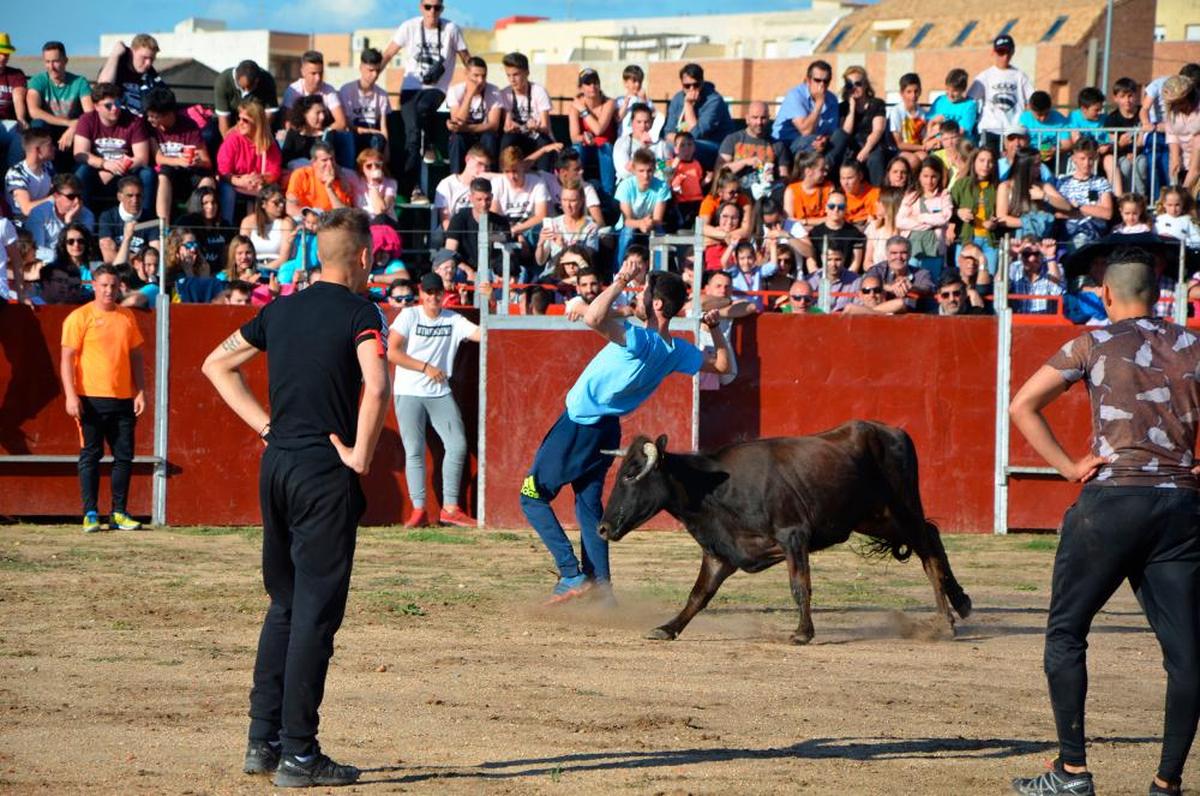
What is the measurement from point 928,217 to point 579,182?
3.20 metres

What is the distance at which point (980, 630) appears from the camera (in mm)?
9766

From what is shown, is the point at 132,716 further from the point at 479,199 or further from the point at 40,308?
the point at 479,199

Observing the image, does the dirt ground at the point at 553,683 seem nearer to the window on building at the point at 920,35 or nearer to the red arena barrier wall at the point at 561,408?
the red arena barrier wall at the point at 561,408

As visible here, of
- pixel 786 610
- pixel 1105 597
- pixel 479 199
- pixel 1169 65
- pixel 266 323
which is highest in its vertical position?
pixel 1169 65

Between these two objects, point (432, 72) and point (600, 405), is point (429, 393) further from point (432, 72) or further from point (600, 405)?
point (432, 72)

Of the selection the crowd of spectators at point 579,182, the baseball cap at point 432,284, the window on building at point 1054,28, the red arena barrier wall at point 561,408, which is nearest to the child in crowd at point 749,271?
the crowd of spectators at point 579,182

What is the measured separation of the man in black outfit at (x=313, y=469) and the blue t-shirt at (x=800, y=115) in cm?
1282

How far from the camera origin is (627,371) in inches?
374

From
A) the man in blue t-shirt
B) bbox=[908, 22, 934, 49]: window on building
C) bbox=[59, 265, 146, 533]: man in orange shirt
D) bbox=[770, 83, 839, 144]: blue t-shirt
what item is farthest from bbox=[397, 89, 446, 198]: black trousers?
bbox=[908, 22, 934, 49]: window on building

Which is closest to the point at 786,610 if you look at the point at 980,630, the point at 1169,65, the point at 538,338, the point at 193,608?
the point at 980,630

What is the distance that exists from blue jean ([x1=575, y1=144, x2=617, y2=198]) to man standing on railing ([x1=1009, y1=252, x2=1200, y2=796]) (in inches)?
466

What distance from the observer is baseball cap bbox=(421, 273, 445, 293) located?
44.5 ft

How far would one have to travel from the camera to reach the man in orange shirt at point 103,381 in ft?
42.9

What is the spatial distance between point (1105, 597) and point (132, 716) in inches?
149
